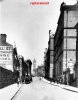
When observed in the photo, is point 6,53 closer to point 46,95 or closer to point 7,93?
point 7,93

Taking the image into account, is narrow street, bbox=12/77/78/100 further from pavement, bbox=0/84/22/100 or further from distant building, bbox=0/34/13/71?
distant building, bbox=0/34/13/71

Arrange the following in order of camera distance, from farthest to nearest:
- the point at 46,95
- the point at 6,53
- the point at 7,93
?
the point at 6,53 → the point at 7,93 → the point at 46,95

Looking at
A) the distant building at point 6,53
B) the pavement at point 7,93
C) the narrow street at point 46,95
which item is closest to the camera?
the pavement at point 7,93

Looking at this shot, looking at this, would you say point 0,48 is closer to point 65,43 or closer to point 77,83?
point 65,43

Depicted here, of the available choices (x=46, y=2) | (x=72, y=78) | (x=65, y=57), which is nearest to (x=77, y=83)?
(x=72, y=78)

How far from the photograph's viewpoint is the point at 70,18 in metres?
60.3

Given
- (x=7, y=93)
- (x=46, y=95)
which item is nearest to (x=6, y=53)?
(x=7, y=93)

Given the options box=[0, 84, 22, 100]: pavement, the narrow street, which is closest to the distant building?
box=[0, 84, 22, 100]: pavement

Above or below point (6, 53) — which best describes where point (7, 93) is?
below

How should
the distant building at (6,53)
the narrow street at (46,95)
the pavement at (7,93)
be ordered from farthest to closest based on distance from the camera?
1. the distant building at (6,53)
2. the narrow street at (46,95)
3. the pavement at (7,93)

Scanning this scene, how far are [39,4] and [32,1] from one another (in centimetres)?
44

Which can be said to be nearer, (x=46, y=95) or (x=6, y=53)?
(x=46, y=95)

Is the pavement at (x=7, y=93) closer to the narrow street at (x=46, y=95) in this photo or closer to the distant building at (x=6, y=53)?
the narrow street at (x=46, y=95)

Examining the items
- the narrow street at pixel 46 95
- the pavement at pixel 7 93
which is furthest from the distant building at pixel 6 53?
the narrow street at pixel 46 95
